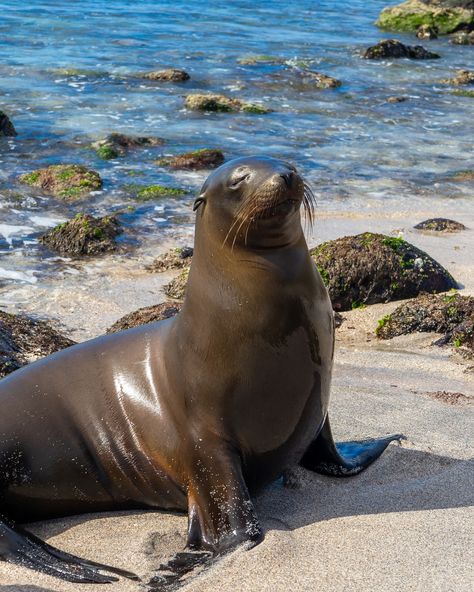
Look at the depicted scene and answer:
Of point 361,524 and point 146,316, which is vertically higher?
point 361,524

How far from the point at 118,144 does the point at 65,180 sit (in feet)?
8.82

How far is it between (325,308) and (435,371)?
2.83 m

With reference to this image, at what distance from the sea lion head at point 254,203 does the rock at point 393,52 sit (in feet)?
82.8

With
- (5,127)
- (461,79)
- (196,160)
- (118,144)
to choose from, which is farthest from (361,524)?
(461,79)

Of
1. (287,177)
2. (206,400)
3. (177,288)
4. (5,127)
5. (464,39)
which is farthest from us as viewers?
(464,39)

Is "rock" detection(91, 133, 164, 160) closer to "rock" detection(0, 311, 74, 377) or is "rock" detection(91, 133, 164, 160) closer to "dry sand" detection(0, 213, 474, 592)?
"rock" detection(0, 311, 74, 377)

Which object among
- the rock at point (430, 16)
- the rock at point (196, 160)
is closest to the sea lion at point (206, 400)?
the rock at point (196, 160)

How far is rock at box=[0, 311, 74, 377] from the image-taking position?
672 centimetres

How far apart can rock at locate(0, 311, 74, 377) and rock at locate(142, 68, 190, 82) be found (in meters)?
16.8

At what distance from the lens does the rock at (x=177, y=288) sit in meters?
9.65

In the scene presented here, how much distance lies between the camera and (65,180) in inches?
564

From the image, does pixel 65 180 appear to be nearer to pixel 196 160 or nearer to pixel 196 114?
pixel 196 160

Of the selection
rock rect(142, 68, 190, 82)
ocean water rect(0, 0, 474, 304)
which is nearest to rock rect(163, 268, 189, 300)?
ocean water rect(0, 0, 474, 304)

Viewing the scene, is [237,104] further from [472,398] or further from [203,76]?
[472,398]
